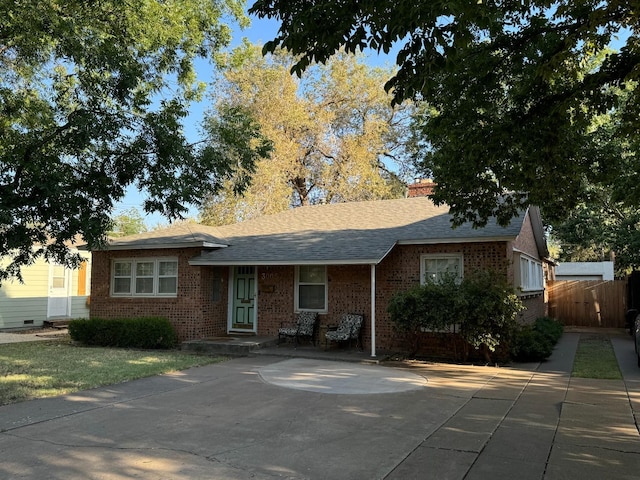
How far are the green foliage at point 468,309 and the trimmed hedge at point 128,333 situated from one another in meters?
6.51

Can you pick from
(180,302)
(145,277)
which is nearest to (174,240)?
(145,277)

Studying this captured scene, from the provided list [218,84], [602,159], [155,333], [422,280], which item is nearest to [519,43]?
[602,159]

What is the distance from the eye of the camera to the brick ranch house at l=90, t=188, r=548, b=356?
496 inches

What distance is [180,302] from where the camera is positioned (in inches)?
578

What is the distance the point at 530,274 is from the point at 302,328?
8132mm

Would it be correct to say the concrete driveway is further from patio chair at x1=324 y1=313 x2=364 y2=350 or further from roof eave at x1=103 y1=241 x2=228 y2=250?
roof eave at x1=103 y1=241 x2=228 y2=250

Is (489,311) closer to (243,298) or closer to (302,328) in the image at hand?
(302,328)

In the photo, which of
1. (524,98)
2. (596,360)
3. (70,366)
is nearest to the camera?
(524,98)

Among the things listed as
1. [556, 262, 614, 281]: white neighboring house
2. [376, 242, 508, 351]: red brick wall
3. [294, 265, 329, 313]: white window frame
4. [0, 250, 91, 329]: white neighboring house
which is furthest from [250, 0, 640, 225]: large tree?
[556, 262, 614, 281]: white neighboring house

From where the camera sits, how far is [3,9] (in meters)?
8.70

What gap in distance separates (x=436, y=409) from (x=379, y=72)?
87.6ft

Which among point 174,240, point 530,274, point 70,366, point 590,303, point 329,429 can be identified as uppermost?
point 174,240

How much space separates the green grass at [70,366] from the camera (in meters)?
8.23

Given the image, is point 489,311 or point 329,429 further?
point 489,311
